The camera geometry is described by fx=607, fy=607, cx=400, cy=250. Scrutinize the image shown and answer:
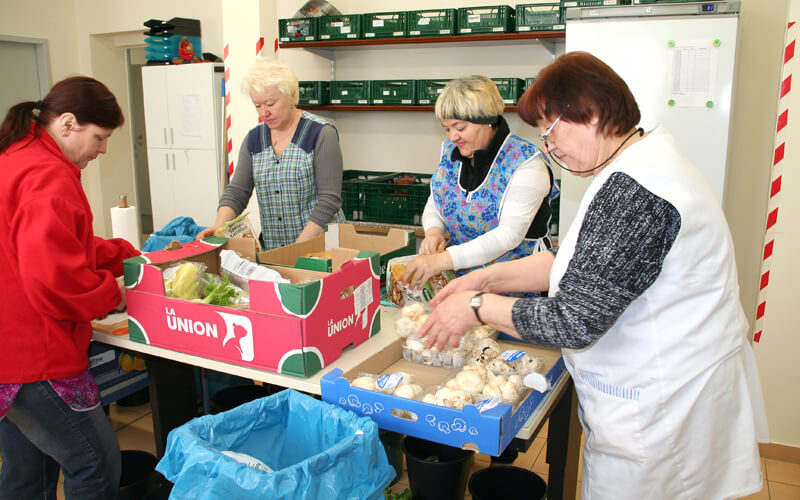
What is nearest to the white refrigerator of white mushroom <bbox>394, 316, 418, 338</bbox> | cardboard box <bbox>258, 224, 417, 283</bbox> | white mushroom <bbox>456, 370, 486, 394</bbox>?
cardboard box <bbox>258, 224, 417, 283</bbox>

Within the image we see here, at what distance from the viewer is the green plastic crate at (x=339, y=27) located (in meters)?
4.24

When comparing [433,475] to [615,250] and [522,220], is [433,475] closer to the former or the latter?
[522,220]

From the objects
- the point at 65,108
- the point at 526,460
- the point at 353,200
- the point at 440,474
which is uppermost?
the point at 65,108

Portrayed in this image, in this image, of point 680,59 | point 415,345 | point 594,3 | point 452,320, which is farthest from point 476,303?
point 594,3

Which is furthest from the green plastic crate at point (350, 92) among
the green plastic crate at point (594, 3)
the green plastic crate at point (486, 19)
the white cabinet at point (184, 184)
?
the green plastic crate at point (594, 3)

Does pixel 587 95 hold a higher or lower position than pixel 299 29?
lower

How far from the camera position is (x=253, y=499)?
117cm

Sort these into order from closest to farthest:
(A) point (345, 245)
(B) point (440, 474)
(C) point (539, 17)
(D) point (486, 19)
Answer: (B) point (440, 474)
(A) point (345, 245)
(C) point (539, 17)
(D) point (486, 19)

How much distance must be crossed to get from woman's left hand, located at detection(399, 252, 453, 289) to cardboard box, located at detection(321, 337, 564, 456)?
43 centimetres

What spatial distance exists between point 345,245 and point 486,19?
2.13 meters

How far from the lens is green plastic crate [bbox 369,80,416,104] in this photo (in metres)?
4.23

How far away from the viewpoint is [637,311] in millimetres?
1259

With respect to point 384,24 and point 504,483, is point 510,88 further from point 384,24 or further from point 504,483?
point 504,483

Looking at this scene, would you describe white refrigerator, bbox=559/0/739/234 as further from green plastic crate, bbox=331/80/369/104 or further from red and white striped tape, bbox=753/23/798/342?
green plastic crate, bbox=331/80/369/104
